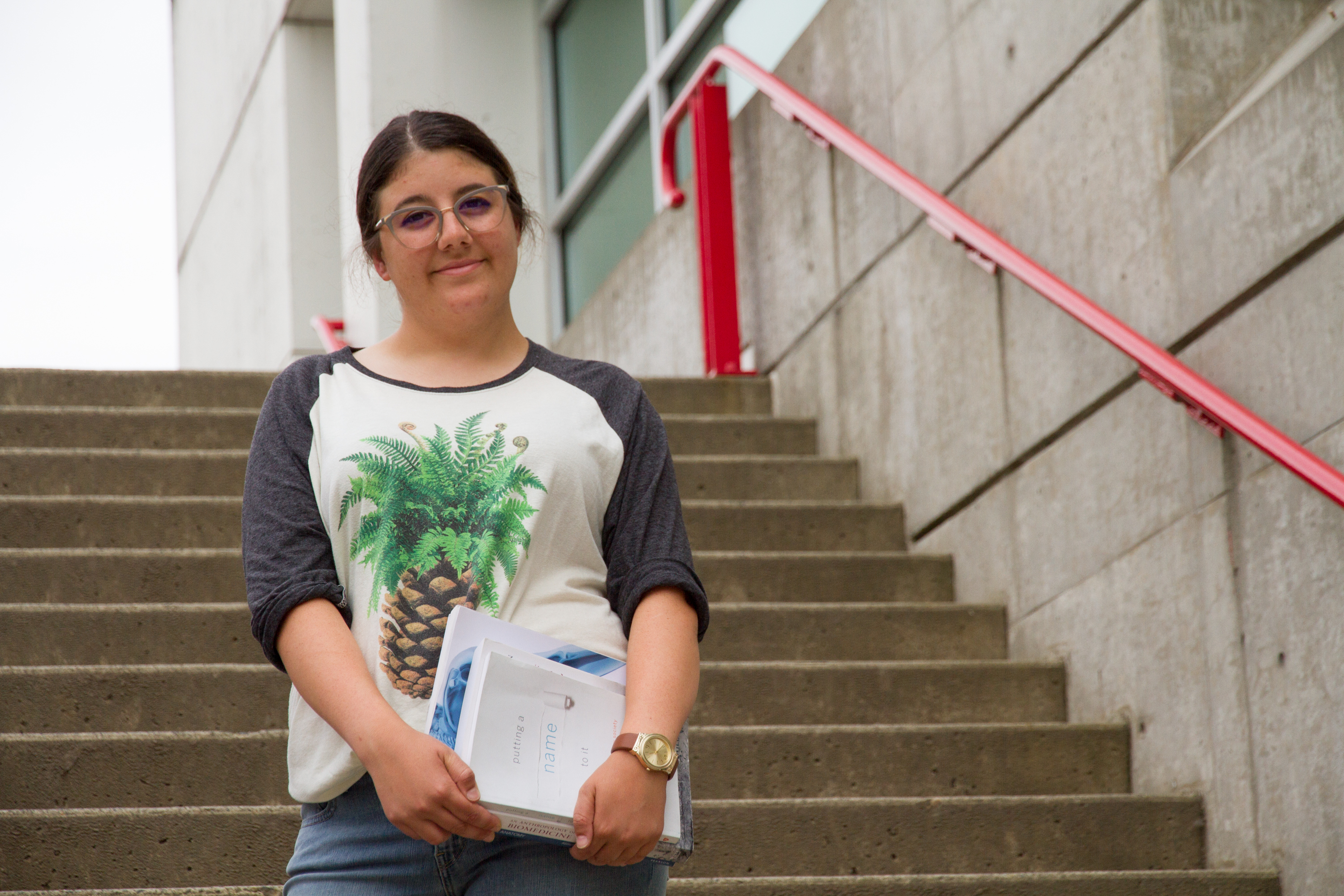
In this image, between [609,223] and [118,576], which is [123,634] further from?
[609,223]

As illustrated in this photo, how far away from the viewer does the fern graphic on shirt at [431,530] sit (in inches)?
63.3

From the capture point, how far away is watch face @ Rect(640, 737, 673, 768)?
1.54 metres

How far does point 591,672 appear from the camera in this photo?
162 cm

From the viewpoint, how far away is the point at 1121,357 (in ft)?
13.2

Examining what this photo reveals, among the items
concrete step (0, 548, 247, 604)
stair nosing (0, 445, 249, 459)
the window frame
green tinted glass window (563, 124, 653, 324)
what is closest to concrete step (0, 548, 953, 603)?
concrete step (0, 548, 247, 604)

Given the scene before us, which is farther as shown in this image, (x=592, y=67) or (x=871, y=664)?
(x=592, y=67)

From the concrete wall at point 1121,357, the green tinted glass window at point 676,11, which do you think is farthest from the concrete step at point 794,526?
the green tinted glass window at point 676,11

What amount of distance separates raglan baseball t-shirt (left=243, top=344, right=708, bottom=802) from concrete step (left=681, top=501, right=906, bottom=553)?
3247 millimetres

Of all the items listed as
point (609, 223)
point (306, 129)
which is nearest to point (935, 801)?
point (609, 223)

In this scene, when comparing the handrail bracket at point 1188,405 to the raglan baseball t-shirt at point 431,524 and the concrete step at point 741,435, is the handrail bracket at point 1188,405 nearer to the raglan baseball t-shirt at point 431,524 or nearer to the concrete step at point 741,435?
the raglan baseball t-shirt at point 431,524

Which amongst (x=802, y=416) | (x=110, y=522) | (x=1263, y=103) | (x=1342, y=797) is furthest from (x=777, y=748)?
(x=802, y=416)

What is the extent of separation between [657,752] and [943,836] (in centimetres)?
213

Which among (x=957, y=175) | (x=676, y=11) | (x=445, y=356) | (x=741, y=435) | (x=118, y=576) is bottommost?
(x=118, y=576)

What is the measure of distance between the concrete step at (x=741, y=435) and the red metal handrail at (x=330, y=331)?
2.89 metres
